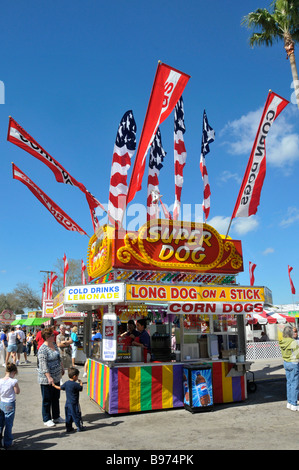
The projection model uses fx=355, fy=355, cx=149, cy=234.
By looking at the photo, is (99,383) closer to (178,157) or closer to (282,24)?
(178,157)

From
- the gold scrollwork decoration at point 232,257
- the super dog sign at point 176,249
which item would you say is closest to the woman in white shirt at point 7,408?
the super dog sign at point 176,249

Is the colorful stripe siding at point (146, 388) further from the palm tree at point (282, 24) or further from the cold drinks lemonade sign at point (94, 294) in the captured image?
the palm tree at point (282, 24)

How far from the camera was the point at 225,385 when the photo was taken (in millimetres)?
8523

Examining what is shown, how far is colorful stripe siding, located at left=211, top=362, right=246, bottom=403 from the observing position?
27.6 feet

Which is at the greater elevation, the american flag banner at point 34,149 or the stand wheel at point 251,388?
the american flag banner at point 34,149

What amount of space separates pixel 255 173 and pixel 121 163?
3546 mm

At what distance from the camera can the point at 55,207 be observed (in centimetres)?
1063

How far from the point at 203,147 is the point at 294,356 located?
20.8 ft

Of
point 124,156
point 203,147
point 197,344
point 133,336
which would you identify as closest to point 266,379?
point 197,344

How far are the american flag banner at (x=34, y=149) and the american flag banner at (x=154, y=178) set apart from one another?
2085 mm

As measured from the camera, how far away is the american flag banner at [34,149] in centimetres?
895

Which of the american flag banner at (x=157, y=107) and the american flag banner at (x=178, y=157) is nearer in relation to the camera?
the american flag banner at (x=157, y=107)

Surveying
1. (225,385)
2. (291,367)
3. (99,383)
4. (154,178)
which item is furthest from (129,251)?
(291,367)

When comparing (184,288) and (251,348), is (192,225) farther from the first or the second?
(251,348)
